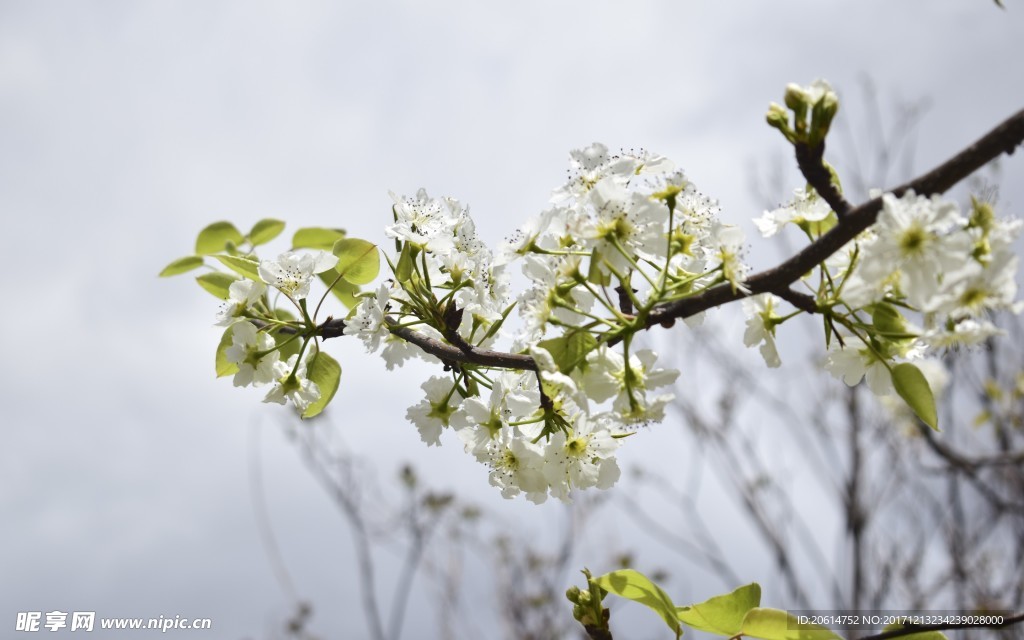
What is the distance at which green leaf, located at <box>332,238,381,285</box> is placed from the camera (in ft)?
3.23

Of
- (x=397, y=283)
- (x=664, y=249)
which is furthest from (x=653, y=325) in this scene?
(x=397, y=283)

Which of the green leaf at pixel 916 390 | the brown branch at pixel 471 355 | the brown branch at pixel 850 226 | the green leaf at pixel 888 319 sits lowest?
the green leaf at pixel 916 390

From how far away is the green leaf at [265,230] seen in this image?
1282 mm

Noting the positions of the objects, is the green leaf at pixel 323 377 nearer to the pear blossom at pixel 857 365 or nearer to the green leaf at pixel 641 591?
the green leaf at pixel 641 591

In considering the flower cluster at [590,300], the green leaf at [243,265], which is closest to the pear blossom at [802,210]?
the flower cluster at [590,300]

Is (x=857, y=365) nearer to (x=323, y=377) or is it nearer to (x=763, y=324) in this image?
(x=763, y=324)

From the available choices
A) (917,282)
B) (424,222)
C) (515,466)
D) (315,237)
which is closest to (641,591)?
(515,466)

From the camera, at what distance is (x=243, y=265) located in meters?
1.03

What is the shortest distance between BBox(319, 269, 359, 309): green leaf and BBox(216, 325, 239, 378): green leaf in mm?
160

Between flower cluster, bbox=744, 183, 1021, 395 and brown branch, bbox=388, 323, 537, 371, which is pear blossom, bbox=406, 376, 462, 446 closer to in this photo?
brown branch, bbox=388, 323, 537, 371

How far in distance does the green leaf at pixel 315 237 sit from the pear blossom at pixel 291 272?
0.26 m

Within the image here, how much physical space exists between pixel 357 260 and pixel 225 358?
0.82ft

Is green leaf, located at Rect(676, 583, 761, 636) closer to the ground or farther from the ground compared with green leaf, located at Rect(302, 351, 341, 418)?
closer to the ground

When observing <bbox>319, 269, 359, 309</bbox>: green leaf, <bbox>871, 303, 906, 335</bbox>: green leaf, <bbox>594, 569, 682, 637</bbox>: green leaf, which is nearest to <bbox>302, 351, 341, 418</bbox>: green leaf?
<bbox>319, 269, 359, 309</bbox>: green leaf
